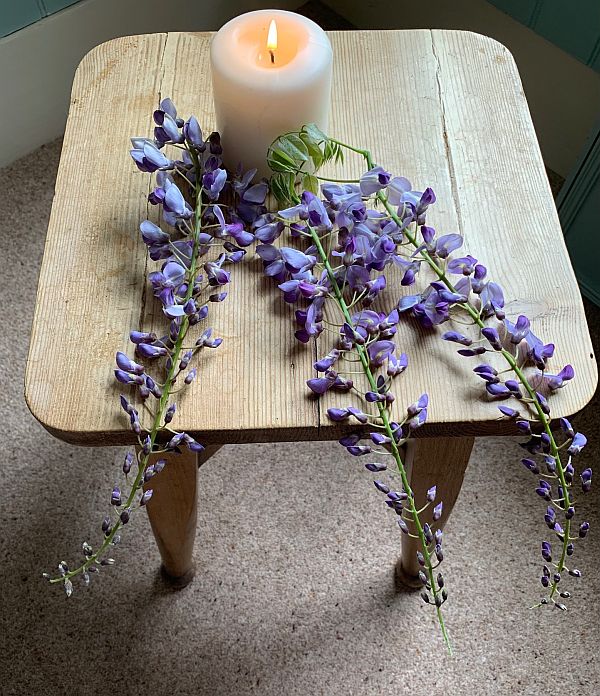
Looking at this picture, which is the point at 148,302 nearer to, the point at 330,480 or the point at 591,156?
the point at 330,480

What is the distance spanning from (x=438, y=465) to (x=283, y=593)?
37cm

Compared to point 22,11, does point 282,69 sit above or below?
above

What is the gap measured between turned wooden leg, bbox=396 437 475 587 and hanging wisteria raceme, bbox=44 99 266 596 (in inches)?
8.8

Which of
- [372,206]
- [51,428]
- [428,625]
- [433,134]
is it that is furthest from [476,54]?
[428,625]

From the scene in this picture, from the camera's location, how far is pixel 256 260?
0.65 metres

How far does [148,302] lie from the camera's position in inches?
24.6

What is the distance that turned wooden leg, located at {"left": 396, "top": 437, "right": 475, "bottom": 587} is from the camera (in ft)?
2.28

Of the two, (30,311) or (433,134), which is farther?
(30,311)

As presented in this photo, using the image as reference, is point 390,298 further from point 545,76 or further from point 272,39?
point 545,76

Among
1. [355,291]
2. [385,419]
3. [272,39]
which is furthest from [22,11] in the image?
[385,419]

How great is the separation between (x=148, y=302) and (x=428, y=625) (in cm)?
59

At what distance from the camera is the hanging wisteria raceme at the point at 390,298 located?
563 millimetres

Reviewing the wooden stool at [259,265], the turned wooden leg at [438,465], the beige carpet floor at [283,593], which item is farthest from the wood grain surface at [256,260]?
the beige carpet floor at [283,593]

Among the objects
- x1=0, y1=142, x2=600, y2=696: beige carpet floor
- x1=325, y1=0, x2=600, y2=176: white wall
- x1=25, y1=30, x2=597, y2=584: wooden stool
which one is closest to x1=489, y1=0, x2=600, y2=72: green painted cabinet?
x1=325, y1=0, x2=600, y2=176: white wall
